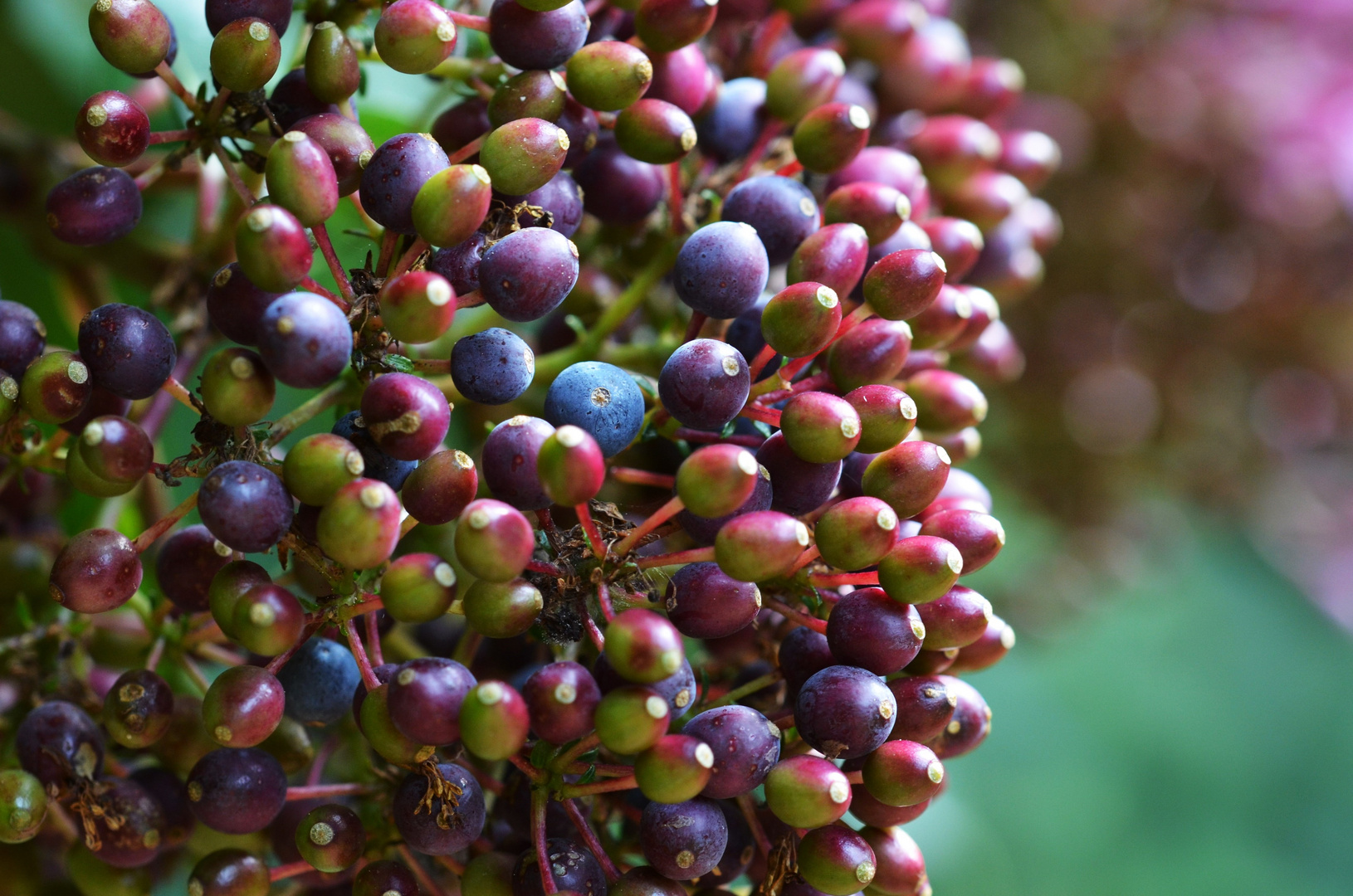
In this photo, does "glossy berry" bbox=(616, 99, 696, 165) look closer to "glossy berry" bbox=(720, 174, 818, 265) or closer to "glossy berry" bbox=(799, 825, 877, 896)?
"glossy berry" bbox=(720, 174, 818, 265)

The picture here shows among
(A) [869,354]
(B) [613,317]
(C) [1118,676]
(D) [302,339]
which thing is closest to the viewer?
(D) [302,339]

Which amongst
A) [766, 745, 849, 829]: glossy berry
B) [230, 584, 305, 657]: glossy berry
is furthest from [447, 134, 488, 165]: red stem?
[766, 745, 849, 829]: glossy berry

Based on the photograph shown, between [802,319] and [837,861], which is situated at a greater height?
[802,319]

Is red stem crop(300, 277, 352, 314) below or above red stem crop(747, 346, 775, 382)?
below

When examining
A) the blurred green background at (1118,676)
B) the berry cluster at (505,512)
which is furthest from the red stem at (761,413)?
the blurred green background at (1118,676)

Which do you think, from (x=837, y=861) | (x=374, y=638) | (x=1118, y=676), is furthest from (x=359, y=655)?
(x=1118, y=676)

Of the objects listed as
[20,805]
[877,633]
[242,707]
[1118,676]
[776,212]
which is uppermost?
[776,212]

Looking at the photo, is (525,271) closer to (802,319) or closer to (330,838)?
(802,319)

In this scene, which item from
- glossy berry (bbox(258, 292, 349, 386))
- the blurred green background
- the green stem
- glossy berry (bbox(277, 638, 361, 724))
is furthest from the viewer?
the blurred green background
